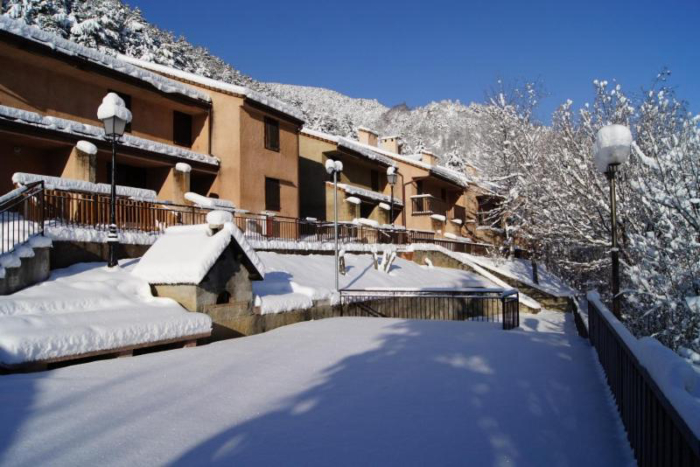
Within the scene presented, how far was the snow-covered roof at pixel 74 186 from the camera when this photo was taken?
12625 mm

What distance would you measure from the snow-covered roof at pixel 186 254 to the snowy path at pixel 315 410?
155 centimetres

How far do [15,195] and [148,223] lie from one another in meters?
5.11

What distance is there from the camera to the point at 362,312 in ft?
51.7

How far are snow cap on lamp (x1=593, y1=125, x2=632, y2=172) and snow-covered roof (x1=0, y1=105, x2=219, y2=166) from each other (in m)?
15.6

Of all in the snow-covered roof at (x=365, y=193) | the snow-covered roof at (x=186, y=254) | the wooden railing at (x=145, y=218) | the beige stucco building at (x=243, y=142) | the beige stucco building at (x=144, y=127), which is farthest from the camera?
the snow-covered roof at (x=365, y=193)

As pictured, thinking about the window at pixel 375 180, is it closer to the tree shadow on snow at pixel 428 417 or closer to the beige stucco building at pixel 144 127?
the beige stucco building at pixel 144 127

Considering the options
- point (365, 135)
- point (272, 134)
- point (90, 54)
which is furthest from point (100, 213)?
point (365, 135)

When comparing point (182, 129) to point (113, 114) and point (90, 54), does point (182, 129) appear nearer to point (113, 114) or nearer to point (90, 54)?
point (90, 54)

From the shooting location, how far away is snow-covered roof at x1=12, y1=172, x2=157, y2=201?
1262 cm

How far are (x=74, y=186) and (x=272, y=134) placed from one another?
1156 cm

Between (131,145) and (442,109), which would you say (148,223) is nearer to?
(131,145)

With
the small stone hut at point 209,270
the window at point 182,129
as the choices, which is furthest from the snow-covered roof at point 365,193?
the small stone hut at point 209,270

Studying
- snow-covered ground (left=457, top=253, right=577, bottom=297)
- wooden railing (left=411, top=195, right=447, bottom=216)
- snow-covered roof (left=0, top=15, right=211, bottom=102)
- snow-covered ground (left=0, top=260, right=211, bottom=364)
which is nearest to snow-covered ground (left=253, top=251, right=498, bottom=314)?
snow-covered ground (left=457, top=253, right=577, bottom=297)

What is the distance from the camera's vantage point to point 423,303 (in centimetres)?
1812
